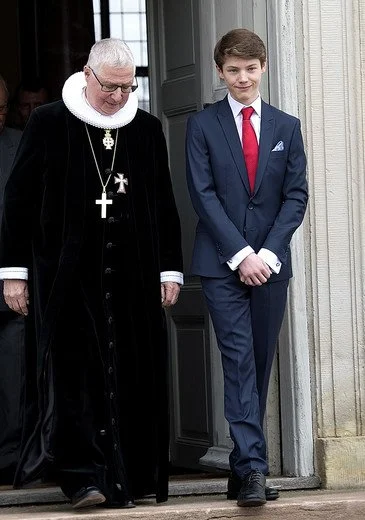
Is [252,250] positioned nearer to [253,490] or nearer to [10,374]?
[253,490]

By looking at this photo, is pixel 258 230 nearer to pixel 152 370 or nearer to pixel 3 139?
pixel 152 370

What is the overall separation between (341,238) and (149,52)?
1.75 metres

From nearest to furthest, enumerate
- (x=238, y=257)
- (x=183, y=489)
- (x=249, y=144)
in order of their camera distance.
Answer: (x=238, y=257), (x=249, y=144), (x=183, y=489)

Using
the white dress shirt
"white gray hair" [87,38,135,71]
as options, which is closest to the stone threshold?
the white dress shirt

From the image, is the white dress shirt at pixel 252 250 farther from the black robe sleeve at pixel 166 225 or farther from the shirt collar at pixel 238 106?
the black robe sleeve at pixel 166 225

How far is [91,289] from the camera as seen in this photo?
666 centimetres

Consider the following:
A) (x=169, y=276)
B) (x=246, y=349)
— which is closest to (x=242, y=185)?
(x=169, y=276)

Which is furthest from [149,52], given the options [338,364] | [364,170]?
[338,364]

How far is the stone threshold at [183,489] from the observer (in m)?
6.97

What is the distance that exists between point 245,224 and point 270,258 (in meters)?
0.20

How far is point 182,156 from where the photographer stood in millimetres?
8086

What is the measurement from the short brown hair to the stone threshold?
1.90 meters

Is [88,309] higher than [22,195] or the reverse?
the reverse

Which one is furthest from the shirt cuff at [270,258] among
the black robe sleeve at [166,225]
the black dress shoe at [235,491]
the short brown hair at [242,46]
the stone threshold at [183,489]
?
the stone threshold at [183,489]
